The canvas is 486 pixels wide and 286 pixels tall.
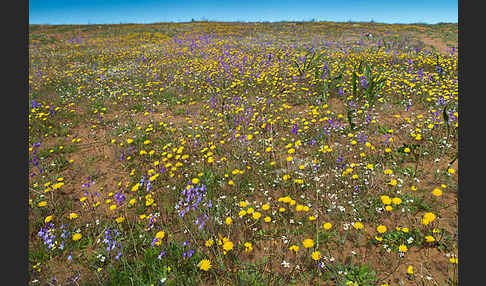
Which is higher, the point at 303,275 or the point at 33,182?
the point at 33,182

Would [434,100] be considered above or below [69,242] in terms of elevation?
above

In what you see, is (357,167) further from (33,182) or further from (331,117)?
(33,182)

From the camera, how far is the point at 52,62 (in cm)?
1453

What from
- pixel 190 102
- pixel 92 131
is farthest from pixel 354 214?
pixel 92 131

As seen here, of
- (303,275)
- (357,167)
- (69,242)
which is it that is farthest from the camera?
(357,167)

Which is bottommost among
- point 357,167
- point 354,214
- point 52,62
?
point 354,214

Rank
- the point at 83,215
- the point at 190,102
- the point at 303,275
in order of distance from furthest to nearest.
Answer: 1. the point at 190,102
2. the point at 83,215
3. the point at 303,275

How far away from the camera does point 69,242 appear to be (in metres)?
3.47

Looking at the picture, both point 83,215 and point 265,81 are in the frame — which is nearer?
point 83,215

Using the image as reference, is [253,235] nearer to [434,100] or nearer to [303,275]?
[303,275]

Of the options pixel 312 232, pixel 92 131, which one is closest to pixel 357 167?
pixel 312 232

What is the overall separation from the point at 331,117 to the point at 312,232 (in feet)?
12.3

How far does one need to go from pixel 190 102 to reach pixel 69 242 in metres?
5.47

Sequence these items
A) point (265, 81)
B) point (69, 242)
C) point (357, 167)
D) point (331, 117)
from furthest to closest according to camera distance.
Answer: point (265, 81), point (331, 117), point (357, 167), point (69, 242)
